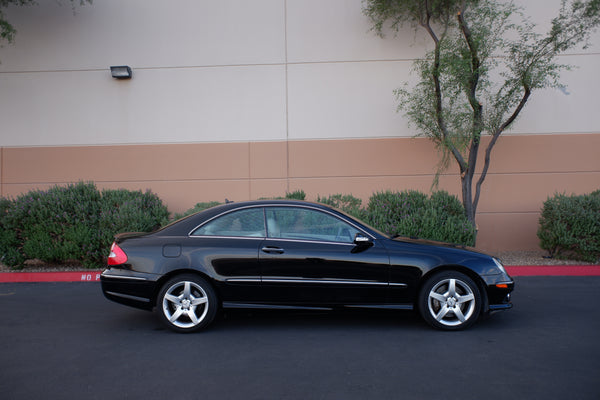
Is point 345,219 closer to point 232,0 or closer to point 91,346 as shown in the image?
point 91,346

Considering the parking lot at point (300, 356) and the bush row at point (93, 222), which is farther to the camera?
the bush row at point (93, 222)

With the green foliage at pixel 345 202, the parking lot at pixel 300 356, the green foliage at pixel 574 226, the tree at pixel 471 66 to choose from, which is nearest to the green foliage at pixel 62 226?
the parking lot at pixel 300 356

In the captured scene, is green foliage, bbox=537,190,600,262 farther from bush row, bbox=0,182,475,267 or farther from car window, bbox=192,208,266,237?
car window, bbox=192,208,266,237

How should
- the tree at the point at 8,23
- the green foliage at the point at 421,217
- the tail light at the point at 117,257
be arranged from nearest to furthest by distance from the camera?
the tail light at the point at 117,257
the green foliage at the point at 421,217
the tree at the point at 8,23

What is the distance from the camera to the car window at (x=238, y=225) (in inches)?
213

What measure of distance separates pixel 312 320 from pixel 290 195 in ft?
14.2

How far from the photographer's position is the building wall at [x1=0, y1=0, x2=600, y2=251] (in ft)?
36.8

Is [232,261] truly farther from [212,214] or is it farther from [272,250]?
[212,214]

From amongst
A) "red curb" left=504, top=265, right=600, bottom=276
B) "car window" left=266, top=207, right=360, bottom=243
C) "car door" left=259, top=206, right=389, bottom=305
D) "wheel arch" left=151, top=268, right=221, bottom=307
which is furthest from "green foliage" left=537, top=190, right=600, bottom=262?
"wheel arch" left=151, top=268, right=221, bottom=307

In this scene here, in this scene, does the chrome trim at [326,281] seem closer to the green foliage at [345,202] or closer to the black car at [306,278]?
the black car at [306,278]

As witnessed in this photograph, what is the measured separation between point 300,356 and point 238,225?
1.69 m

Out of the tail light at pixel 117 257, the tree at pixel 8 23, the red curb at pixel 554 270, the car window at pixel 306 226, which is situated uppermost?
the tree at pixel 8 23

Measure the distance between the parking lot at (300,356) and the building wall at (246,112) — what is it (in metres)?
5.41

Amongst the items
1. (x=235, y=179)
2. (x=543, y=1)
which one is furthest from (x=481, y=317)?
(x=543, y=1)
